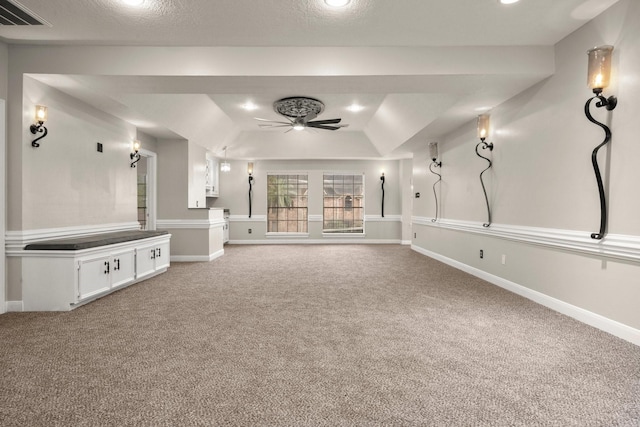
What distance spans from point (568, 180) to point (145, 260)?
507 centimetres

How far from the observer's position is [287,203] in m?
9.70

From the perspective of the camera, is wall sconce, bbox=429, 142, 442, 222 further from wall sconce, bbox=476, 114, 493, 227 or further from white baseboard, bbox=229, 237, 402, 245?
white baseboard, bbox=229, 237, 402, 245

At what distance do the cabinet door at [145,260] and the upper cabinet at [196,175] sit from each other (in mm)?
1783

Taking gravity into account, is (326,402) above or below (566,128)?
below

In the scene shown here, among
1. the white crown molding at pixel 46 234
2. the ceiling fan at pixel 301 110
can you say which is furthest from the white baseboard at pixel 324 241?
the white crown molding at pixel 46 234

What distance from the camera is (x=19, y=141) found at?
3.33m

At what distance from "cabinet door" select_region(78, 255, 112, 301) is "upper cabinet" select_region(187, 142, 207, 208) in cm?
273

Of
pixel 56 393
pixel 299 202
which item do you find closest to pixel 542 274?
pixel 56 393

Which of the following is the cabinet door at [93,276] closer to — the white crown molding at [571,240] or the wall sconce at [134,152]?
the wall sconce at [134,152]

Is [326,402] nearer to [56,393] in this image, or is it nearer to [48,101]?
[56,393]

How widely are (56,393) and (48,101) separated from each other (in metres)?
3.21

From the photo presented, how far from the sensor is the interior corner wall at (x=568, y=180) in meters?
2.57

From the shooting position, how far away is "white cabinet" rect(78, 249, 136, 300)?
351 cm

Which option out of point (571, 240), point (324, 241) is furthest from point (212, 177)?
point (571, 240)
